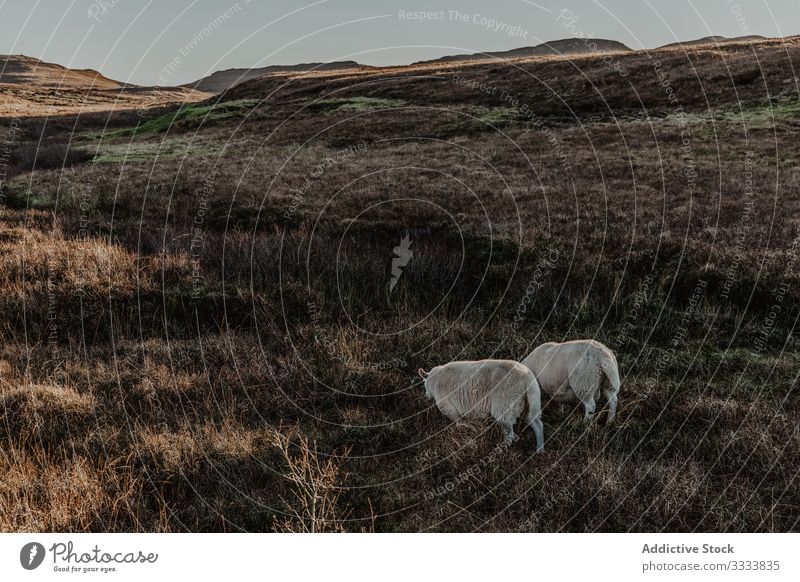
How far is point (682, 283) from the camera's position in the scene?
31.3 ft

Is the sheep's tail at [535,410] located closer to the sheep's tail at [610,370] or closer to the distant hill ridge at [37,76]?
the sheep's tail at [610,370]

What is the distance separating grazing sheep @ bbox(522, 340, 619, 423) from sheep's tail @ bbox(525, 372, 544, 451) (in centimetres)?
65

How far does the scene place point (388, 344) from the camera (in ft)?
25.4

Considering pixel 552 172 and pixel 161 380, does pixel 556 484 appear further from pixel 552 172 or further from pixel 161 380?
pixel 552 172

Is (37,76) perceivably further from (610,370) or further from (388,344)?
(610,370)

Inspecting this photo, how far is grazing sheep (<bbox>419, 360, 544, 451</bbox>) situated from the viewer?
199 inches

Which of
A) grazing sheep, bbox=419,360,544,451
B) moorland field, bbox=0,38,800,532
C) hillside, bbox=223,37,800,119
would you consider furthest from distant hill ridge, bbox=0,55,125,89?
grazing sheep, bbox=419,360,544,451

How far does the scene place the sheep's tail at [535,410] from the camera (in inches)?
194

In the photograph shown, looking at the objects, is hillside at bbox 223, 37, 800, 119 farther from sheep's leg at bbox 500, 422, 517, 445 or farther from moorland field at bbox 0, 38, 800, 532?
sheep's leg at bbox 500, 422, 517, 445

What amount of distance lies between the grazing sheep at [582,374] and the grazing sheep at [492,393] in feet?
2.12

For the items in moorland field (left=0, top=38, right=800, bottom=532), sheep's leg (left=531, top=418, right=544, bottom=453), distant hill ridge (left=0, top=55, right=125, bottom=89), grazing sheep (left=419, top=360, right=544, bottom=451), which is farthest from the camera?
distant hill ridge (left=0, top=55, right=125, bottom=89)

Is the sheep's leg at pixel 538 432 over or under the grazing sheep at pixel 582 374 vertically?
under

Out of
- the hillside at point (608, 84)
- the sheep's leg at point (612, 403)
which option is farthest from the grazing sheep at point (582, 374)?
Answer: the hillside at point (608, 84)

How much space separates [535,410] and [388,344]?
315 centimetres
